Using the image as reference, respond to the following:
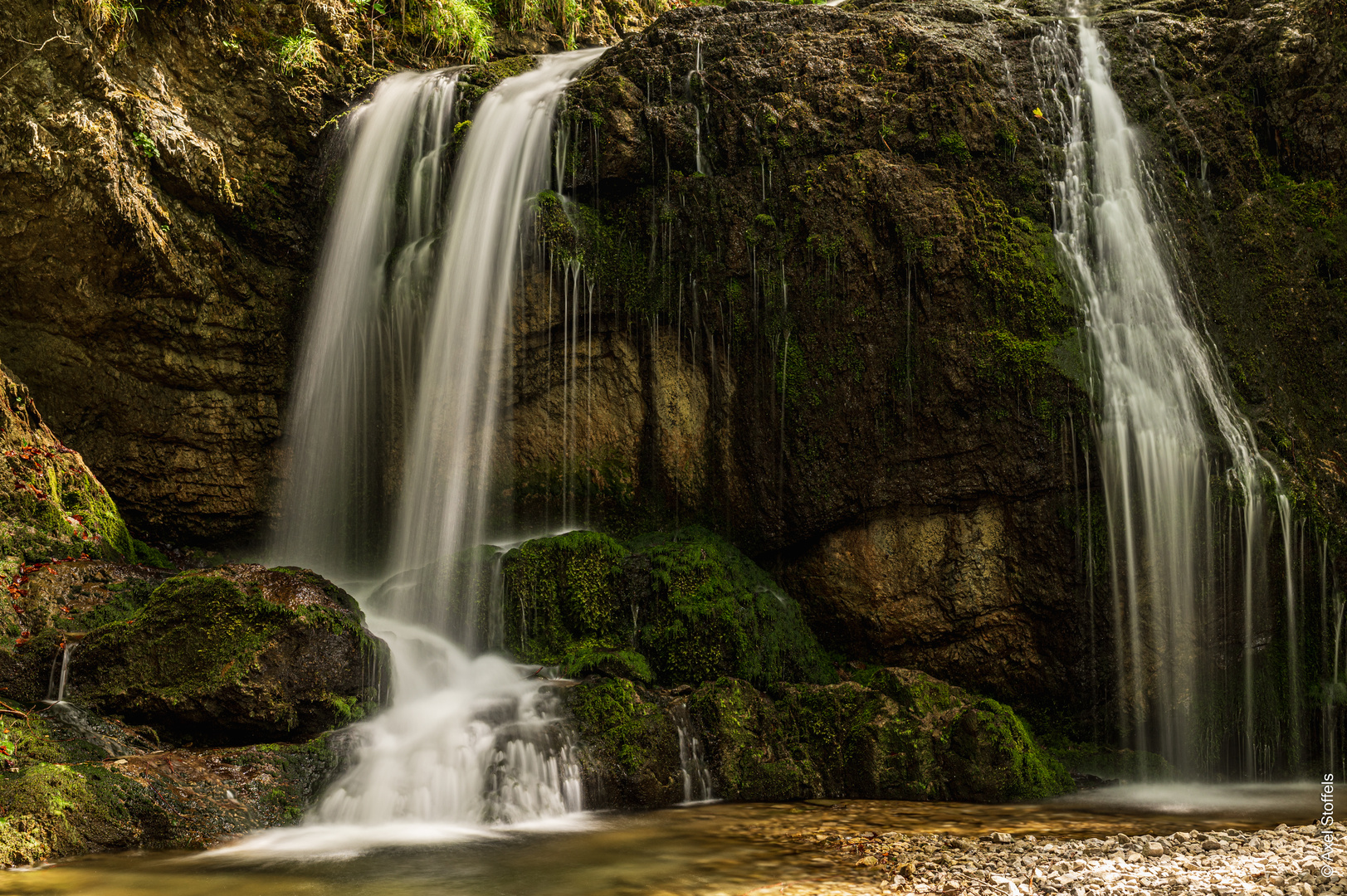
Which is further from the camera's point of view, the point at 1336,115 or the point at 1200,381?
the point at 1336,115

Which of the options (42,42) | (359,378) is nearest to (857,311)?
(359,378)

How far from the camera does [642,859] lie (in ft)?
16.9

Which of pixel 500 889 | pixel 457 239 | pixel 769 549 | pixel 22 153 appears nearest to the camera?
pixel 500 889

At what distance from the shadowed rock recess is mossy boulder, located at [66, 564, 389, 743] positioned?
0.16 feet

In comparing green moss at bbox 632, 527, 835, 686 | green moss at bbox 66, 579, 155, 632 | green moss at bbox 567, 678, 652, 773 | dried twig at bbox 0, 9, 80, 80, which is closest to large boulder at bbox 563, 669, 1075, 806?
green moss at bbox 567, 678, 652, 773

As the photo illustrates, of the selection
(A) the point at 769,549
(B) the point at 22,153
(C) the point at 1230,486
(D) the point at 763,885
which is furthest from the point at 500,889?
(B) the point at 22,153

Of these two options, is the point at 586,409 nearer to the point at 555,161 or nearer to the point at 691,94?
the point at 555,161

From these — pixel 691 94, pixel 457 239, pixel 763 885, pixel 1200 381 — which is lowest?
pixel 763 885

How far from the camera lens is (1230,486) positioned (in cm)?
807

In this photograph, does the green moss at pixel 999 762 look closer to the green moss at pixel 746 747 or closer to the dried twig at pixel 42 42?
the green moss at pixel 746 747

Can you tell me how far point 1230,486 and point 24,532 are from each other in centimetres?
1068

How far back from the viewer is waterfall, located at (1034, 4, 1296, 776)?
8.05 metres

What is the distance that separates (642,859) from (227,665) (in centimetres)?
345

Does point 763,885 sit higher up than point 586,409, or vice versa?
point 586,409
